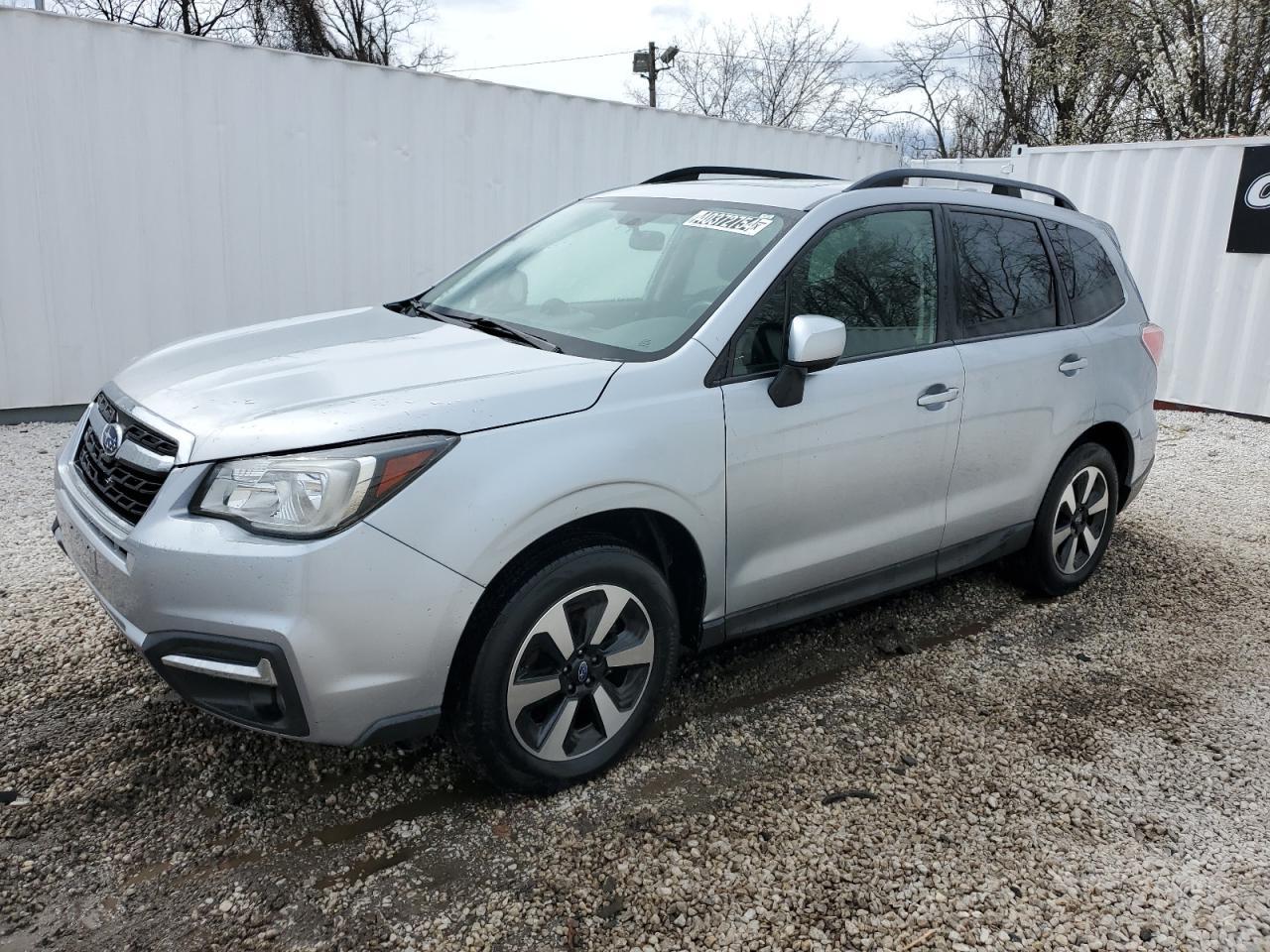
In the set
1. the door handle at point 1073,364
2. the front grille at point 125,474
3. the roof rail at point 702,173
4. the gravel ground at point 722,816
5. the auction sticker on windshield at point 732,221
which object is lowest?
the gravel ground at point 722,816

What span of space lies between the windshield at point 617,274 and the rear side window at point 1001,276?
3.06 feet

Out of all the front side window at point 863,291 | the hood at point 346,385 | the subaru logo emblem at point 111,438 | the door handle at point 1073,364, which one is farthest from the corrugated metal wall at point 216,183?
the door handle at point 1073,364

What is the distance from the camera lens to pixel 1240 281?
354 inches

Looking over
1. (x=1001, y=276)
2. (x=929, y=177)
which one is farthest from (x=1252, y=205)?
(x=929, y=177)

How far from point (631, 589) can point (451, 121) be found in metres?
6.30

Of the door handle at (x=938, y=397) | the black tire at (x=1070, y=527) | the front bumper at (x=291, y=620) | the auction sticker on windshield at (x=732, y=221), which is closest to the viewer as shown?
the front bumper at (x=291, y=620)

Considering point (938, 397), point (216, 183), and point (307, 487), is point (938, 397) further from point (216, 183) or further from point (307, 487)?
point (216, 183)

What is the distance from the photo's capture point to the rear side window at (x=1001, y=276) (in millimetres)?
3861

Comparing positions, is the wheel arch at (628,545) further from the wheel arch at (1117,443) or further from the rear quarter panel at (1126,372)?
the rear quarter panel at (1126,372)

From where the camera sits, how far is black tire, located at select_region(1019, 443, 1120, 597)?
4316 millimetres

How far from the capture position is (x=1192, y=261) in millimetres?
Answer: 9234

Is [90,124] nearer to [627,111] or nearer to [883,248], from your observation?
[627,111]

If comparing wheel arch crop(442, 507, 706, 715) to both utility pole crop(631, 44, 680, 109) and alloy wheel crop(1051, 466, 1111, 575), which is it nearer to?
alloy wheel crop(1051, 466, 1111, 575)

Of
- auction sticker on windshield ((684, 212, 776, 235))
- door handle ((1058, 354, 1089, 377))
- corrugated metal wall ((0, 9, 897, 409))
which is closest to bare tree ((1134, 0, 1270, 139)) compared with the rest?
corrugated metal wall ((0, 9, 897, 409))
